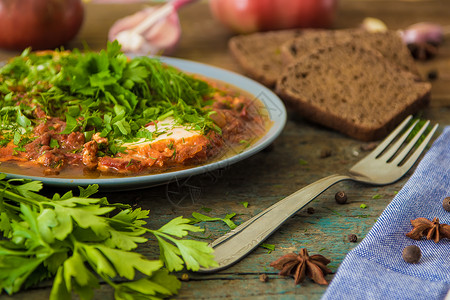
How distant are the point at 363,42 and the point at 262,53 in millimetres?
823

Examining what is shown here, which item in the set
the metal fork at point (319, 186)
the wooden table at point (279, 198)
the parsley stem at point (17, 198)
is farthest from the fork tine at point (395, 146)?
the parsley stem at point (17, 198)

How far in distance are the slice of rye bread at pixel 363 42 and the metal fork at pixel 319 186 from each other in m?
0.97

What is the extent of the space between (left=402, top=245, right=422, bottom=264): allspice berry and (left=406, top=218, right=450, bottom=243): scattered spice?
0.15 meters

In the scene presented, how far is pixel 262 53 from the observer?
14.5ft

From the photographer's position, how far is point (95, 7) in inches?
226

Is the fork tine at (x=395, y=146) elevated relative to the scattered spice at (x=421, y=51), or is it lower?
elevated

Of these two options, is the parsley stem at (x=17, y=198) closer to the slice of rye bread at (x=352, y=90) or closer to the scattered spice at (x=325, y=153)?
the scattered spice at (x=325, y=153)

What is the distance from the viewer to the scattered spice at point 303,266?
6.81 ft

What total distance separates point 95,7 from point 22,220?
4062 millimetres

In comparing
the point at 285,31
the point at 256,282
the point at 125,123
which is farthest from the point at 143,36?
the point at 256,282

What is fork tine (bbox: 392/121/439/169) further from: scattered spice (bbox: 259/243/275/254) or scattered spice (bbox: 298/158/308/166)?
scattered spice (bbox: 259/243/275/254)

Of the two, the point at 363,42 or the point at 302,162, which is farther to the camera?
the point at 363,42

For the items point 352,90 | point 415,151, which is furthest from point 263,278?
point 352,90

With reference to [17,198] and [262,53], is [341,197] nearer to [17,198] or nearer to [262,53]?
[17,198]
